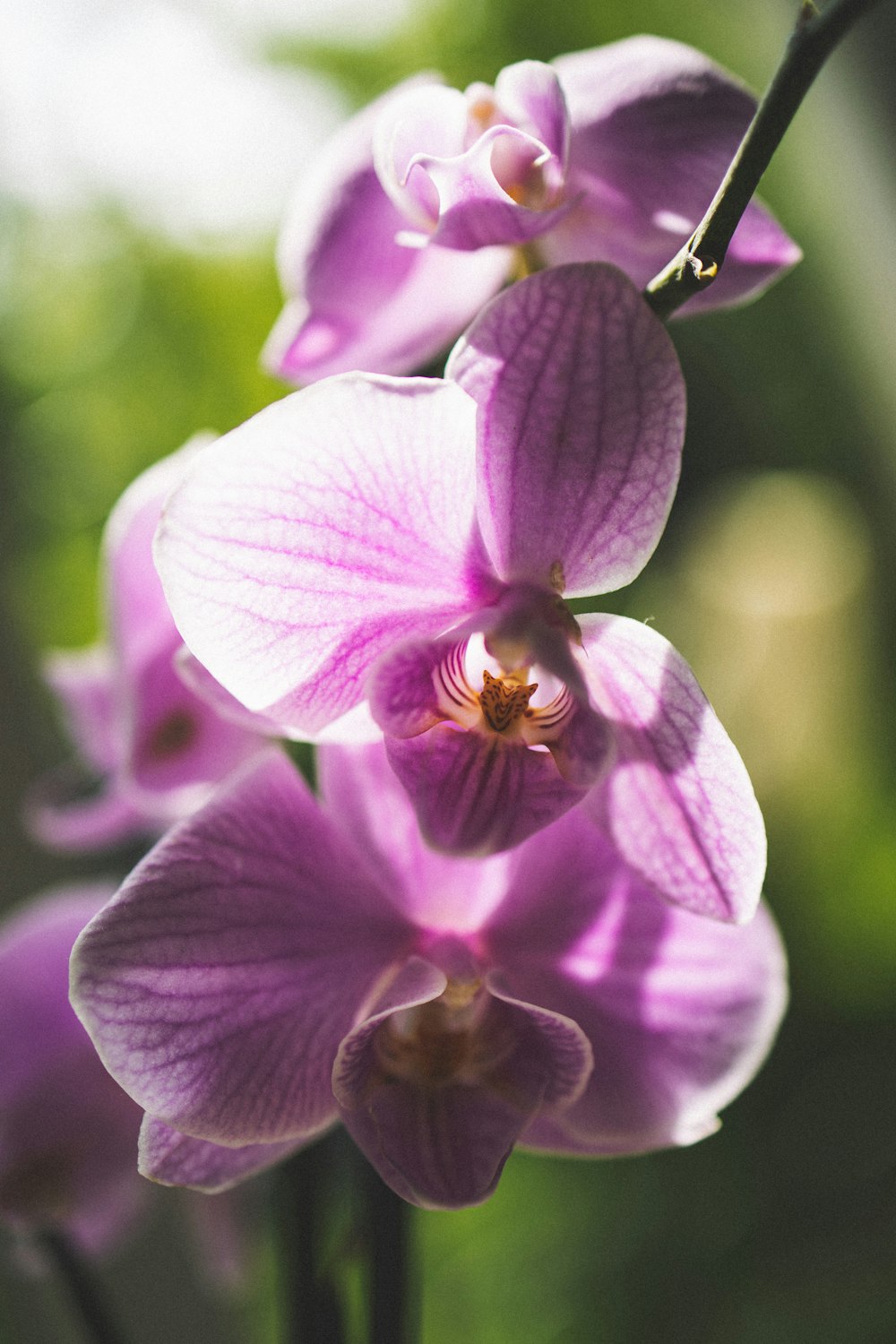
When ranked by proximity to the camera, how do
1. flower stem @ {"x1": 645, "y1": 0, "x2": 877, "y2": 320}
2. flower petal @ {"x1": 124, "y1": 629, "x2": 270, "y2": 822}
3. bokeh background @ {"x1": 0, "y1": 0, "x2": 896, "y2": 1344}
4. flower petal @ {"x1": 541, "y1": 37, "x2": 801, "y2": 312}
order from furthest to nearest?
bokeh background @ {"x1": 0, "y1": 0, "x2": 896, "y2": 1344}
flower petal @ {"x1": 124, "y1": 629, "x2": 270, "y2": 822}
flower petal @ {"x1": 541, "y1": 37, "x2": 801, "y2": 312}
flower stem @ {"x1": 645, "y1": 0, "x2": 877, "y2": 320}

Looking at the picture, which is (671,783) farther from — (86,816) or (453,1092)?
(86,816)

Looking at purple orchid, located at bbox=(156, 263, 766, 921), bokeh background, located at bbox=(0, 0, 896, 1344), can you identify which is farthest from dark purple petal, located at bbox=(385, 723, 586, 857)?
bokeh background, located at bbox=(0, 0, 896, 1344)

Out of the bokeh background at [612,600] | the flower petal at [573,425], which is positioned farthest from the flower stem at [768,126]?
the bokeh background at [612,600]

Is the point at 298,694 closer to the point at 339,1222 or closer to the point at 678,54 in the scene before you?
the point at 678,54

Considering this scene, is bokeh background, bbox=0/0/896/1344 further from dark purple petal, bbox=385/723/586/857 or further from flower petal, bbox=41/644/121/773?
dark purple petal, bbox=385/723/586/857

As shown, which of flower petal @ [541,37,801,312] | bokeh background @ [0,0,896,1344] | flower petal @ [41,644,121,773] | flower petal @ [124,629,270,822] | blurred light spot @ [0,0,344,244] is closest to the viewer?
flower petal @ [541,37,801,312]
